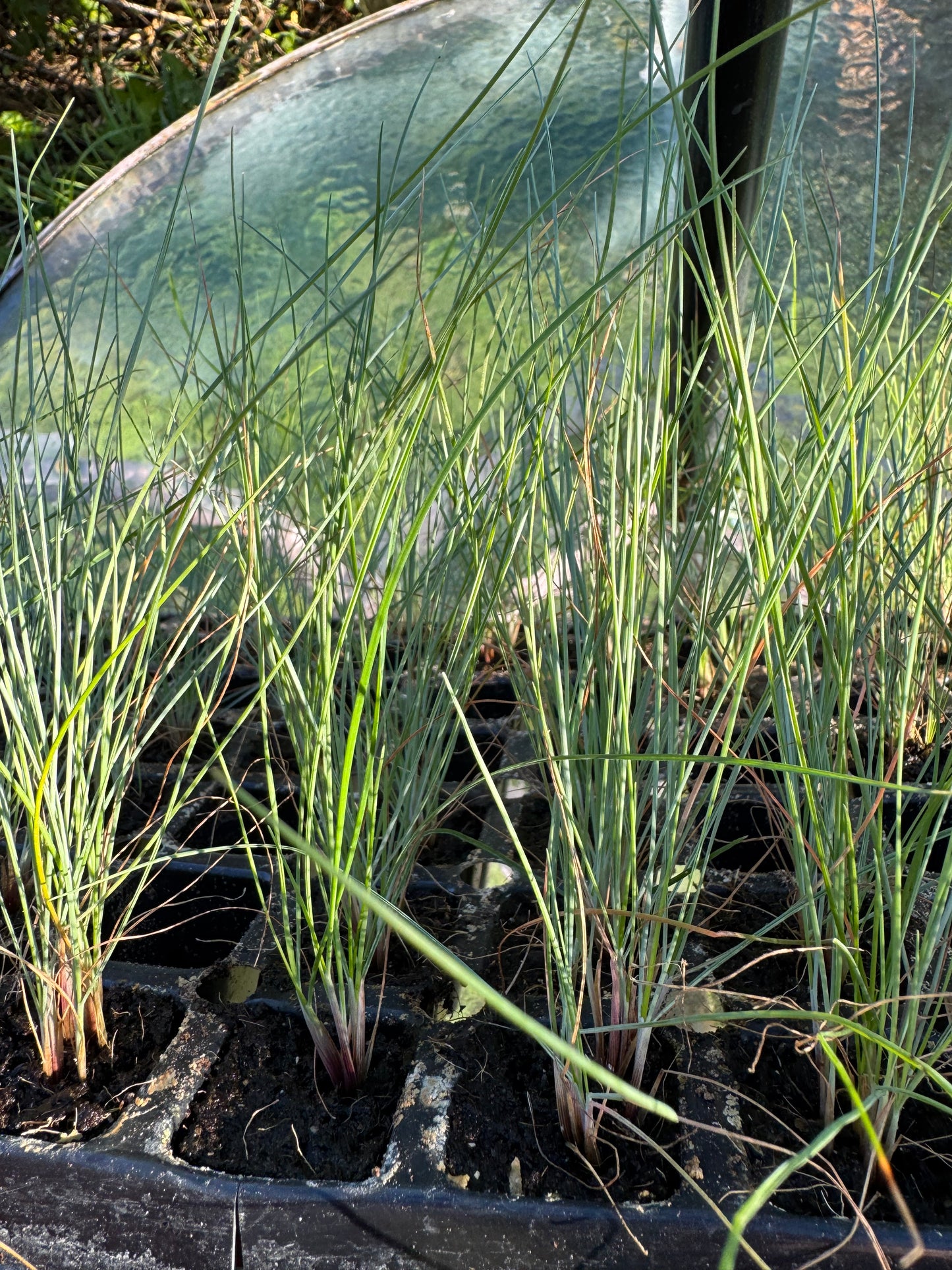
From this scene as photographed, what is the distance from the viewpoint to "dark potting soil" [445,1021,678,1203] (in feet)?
1.41

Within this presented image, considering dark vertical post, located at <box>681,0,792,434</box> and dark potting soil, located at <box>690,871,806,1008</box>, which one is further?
dark vertical post, located at <box>681,0,792,434</box>

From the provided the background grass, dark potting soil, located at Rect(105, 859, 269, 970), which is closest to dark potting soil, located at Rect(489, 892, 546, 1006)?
dark potting soil, located at Rect(105, 859, 269, 970)

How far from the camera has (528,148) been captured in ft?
1.09

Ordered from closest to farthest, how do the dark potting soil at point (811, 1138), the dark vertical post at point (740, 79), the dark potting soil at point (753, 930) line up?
the dark potting soil at point (811, 1138)
the dark potting soil at point (753, 930)
the dark vertical post at point (740, 79)

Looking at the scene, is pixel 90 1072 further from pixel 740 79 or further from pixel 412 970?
pixel 740 79

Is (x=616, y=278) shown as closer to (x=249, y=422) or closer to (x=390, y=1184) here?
(x=249, y=422)

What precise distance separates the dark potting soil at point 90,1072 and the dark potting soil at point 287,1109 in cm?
4

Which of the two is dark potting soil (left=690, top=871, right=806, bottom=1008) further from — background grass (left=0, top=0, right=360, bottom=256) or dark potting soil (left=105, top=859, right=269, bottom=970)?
background grass (left=0, top=0, right=360, bottom=256)

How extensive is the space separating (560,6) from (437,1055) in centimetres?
136

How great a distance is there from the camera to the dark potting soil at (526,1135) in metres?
0.43

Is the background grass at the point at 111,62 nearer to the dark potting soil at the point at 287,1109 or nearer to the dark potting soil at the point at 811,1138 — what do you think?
the dark potting soil at the point at 287,1109

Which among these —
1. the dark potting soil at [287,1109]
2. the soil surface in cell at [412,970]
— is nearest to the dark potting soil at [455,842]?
the soil surface in cell at [412,970]

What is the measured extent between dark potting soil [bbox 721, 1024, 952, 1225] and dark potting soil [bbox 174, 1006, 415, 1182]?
0.59 ft

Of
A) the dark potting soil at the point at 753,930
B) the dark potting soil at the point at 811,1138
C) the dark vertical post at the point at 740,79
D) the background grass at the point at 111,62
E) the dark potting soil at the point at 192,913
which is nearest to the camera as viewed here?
the dark potting soil at the point at 811,1138
